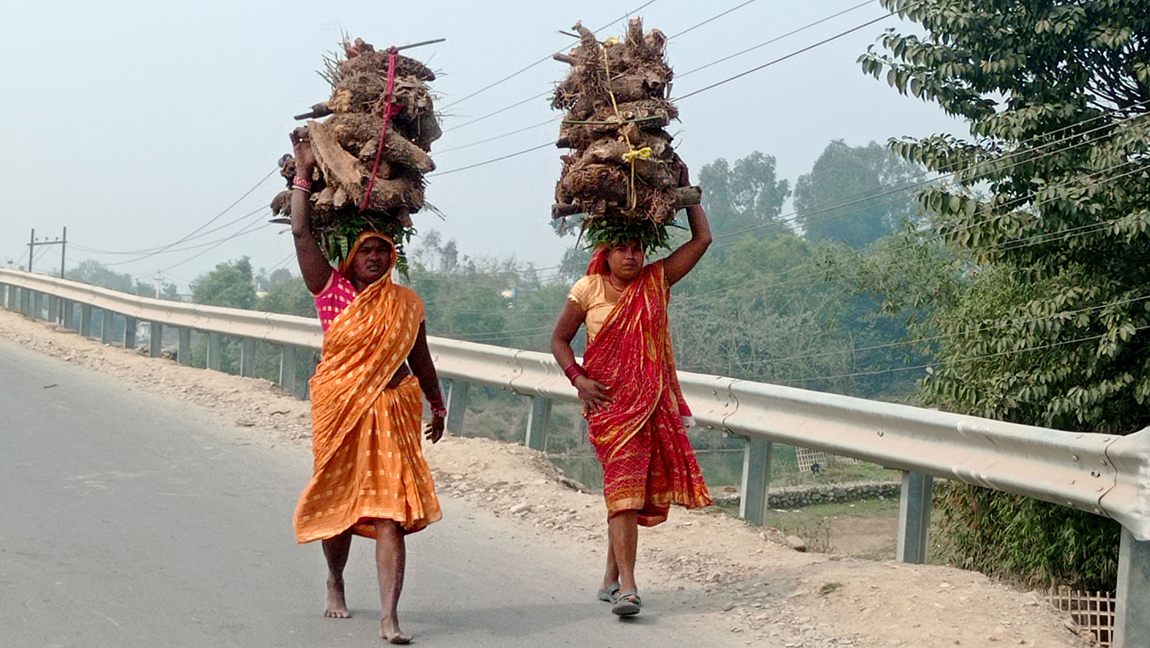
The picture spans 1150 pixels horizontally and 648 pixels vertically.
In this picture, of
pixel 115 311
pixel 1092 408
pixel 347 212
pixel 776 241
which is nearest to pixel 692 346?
pixel 776 241

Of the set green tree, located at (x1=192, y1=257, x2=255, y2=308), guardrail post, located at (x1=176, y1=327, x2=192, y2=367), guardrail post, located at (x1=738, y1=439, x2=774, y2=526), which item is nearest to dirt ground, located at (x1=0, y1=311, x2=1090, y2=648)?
guardrail post, located at (x1=738, y1=439, x2=774, y2=526)

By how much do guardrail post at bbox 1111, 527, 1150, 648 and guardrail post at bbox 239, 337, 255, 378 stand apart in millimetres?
10464

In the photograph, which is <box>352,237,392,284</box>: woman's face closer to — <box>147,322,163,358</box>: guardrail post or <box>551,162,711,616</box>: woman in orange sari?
<box>551,162,711,616</box>: woman in orange sari

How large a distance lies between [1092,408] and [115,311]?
1308cm

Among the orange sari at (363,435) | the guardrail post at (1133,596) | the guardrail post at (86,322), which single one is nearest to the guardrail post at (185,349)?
the guardrail post at (86,322)

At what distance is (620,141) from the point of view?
237 inches

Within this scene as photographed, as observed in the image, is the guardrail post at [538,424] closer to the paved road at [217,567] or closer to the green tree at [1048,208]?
the paved road at [217,567]

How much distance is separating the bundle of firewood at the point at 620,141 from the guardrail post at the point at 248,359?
8.36m

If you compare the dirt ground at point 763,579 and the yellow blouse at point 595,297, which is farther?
the yellow blouse at point 595,297

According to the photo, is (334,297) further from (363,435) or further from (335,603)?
(335,603)

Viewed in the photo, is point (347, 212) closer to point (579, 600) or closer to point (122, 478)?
point (579, 600)

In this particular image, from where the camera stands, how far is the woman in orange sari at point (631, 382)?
6074 millimetres

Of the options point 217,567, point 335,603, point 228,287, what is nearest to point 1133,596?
point 335,603

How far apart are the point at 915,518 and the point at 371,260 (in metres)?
3.36
